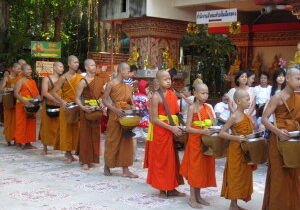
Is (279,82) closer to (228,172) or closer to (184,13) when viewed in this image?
(228,172)

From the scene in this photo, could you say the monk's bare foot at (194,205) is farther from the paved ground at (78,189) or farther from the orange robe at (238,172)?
the orange robe at (238,172)

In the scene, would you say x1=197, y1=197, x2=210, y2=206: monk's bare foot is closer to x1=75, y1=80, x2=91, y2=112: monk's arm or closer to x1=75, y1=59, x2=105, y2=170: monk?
x1=75, y1=59, x2=105, y2=170: monk

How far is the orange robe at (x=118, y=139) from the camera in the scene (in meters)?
7.14

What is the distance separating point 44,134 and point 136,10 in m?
4.87

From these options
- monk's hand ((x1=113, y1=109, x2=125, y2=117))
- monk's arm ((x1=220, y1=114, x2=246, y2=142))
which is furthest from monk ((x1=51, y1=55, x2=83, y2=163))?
monk's arm ((x1=220, y1=114, x2=246, y2=142))

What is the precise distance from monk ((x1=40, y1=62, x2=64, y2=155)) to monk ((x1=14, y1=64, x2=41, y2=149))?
551 mm

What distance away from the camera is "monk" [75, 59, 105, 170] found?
25.4 ft

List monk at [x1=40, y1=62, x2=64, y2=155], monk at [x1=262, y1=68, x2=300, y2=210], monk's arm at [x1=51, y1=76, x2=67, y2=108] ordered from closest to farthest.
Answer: monk at [x1=262, y1=68, x2=300, y2=210] < monk's arm at [x1=51, y1=76, x2=67, y2=108] < monk at [x1=40, y1=62, x2=64, y2=155]

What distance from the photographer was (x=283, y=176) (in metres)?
4.75

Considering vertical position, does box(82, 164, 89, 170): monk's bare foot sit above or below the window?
below

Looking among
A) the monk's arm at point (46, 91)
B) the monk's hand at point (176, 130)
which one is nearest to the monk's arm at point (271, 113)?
the monk's hand at point (176, 130)

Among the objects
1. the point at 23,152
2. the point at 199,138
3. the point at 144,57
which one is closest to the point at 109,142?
the point at 199,138

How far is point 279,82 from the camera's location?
7148mm

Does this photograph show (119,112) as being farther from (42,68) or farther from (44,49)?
(44,49)
